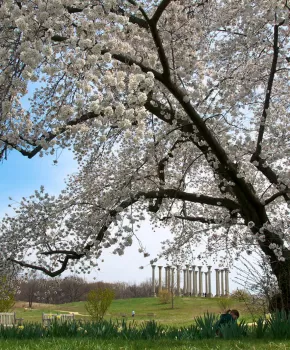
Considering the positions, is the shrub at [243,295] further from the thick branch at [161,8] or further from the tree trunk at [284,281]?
the thick branch at [161,8]

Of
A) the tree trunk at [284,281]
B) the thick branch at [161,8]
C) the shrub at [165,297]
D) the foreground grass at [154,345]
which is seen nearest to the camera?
the foreground grass at [154,345]

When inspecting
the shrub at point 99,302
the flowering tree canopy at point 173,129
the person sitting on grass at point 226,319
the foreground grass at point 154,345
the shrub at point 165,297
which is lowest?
the shrub at point 165,297

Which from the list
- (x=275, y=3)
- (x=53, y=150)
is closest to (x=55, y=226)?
(x=53, y=150)

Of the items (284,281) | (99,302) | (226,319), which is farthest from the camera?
(99,302)

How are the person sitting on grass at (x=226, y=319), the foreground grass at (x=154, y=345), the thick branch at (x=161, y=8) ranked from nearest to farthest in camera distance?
1. the foreground grass at (x=154, y=345)
2. the person sitting on grass at (x=226, y=319)
3. the thick branch at (x=161, y=8)

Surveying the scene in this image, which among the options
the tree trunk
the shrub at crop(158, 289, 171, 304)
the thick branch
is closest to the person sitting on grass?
the tree trunk

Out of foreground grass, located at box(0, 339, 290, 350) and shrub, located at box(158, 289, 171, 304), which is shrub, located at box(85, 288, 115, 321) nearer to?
foreground grass, located at box(0, 339, 290, 350)

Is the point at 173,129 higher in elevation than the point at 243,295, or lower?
higher

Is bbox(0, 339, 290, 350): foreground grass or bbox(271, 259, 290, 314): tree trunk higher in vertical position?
bbox(271, 259, 290, 314): tree trunk

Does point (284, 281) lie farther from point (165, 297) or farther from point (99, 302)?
point (165, 297)

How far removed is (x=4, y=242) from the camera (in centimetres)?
962

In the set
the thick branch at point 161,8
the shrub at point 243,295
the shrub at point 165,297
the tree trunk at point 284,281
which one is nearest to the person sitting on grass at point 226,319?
the tree trunk at point 284,281

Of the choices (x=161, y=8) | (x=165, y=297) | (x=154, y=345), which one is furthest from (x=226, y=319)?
(x=165, y=297)

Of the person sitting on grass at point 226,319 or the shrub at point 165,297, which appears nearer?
the person sitting on grass at point 226,319
